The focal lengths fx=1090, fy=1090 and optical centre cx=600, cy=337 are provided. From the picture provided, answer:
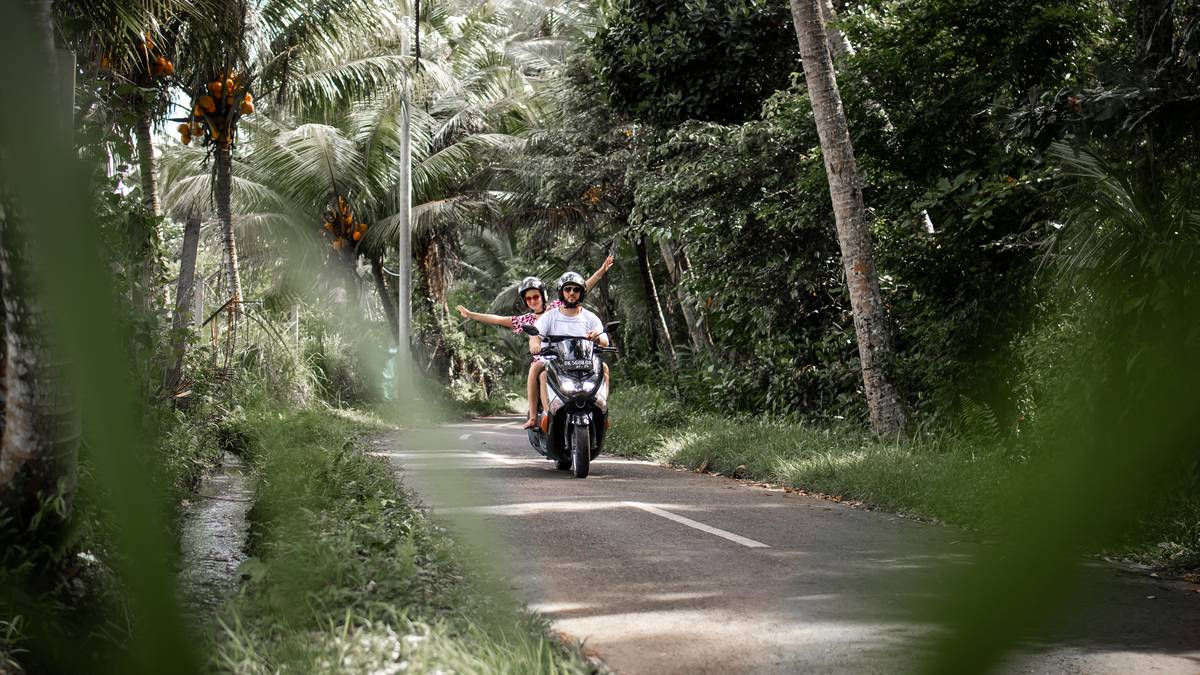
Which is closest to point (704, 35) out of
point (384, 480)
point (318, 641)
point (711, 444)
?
point (711, 444)

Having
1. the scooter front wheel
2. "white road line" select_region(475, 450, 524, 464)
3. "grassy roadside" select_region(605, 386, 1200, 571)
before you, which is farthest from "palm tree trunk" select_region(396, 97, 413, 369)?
the scooter front wheel

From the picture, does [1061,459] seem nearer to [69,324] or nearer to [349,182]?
[69,324]

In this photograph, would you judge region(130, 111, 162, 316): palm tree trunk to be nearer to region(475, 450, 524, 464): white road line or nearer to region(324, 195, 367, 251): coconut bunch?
region(475, 450, 524, 464): white road line

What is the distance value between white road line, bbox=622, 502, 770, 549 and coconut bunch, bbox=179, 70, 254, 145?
8.78 m

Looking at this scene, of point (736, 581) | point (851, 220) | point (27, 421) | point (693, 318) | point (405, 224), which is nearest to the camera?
point (27, 421)

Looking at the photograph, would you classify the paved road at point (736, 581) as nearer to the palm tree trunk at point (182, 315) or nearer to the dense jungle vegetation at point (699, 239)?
the dense jungle vegetation at point (699, 239)

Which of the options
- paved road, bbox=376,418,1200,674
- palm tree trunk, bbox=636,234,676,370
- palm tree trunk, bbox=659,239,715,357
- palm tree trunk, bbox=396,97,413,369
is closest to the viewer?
paved road, bbox=376,418,1200,674

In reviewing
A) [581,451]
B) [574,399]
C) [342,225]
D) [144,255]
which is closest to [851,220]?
[574,399]

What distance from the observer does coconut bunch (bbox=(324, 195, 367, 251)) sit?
2697cm

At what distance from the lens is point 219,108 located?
14258mm

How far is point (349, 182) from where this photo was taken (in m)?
26.2

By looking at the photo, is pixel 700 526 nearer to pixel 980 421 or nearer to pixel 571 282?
pixel 980 421

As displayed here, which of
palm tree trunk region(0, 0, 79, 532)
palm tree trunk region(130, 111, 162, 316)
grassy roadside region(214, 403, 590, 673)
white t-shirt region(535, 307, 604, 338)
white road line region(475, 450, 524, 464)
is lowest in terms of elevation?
white road line region(475, 450, 524, 464)

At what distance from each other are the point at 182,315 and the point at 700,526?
16.0 ft
